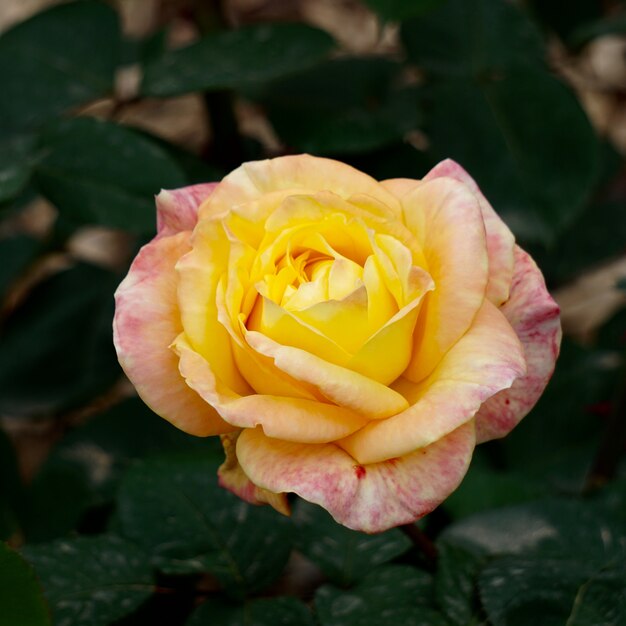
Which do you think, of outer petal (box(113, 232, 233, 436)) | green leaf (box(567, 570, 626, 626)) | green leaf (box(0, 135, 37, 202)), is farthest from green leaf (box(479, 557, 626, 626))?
green leaf (box(0, 135, 37, 202))

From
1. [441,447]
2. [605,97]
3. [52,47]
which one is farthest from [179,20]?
[441,447]

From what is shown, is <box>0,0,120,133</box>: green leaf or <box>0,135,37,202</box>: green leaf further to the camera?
<box>0,0,120,133</box>: green leaf

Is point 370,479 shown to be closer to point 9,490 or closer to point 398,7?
point 398,7

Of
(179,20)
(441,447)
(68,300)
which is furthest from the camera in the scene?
(179,20)

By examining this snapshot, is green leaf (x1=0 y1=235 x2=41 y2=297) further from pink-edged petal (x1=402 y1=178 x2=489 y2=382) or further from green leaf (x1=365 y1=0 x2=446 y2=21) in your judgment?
pink-edged petal (x1=402 y1=178 x2=489 y2=382)

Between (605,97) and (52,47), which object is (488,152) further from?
(605,97)
